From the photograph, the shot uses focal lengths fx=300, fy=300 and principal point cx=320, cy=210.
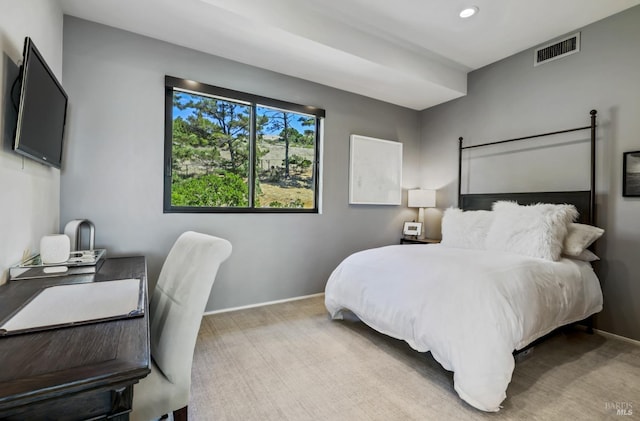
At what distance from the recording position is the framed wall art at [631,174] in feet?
8.41

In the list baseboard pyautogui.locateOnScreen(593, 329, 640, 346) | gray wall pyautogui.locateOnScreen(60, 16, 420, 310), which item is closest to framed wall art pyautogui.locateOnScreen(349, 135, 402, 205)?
gray wall pyautogui.locateOnScreen(60, 16, 420, 310)

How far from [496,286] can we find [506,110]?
264cm

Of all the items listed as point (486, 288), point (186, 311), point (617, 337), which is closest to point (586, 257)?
point (617, 337)

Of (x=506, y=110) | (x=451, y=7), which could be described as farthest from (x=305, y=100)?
(x=506, y=110)

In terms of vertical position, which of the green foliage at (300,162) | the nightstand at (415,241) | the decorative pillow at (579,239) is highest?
the green foliage at (300,162)

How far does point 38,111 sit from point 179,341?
151 centimetres

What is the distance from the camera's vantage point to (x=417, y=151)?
461 cm

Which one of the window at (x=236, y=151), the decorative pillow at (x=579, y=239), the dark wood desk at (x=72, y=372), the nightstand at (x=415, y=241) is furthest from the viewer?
the nightstand at (x=415, y=241)

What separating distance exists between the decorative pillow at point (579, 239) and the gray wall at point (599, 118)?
0.35 m

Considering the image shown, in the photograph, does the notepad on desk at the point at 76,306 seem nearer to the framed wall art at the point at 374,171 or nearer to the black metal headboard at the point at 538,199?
the framed wall art at the point at 374,171

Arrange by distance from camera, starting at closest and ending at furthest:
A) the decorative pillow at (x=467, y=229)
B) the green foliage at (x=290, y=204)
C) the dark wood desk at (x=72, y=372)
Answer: the dark wood desk at (x=72, y=372), the decorative pillow at (x=467, y=229), the green foliage at (x=290, y=204)

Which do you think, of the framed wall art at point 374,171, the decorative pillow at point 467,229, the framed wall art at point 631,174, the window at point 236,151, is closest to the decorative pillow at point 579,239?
the framed wall art at point 631,174

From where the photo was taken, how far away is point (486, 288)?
5.92 feet

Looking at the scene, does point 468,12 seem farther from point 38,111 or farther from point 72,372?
point 72,372
